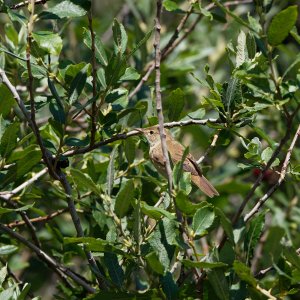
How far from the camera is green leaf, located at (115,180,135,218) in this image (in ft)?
6.97

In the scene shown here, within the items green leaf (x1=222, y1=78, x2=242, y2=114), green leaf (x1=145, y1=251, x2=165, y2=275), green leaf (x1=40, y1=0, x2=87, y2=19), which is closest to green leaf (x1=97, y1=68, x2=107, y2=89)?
green leaf (x1=40, y1=0, x2=87, y2=19)

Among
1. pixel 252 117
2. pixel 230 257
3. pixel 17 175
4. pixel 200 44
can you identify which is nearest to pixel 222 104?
pixel 252 117

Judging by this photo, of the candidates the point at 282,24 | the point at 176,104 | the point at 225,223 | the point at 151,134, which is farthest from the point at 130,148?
the point at 282,24

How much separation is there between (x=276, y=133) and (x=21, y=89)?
87.1 inches

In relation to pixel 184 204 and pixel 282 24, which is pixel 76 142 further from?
pixel 282 24

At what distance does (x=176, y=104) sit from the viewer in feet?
8.87

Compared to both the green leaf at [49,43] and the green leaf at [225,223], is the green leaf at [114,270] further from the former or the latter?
the green leaf at [49,43]

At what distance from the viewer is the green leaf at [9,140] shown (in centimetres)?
248

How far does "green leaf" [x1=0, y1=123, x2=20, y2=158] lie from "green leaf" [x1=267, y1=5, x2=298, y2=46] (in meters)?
1.00

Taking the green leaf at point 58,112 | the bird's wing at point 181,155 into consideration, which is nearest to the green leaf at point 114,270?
the green leaf at point 58,112

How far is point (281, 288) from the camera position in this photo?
205 centimetres

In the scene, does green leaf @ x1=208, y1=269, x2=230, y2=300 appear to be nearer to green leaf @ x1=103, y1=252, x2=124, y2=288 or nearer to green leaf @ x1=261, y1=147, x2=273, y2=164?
green leaf @ x1=103, y1=252, x2=124, y2=288

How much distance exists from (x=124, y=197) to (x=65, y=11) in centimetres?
65

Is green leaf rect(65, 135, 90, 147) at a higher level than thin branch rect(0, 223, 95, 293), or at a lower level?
higher
